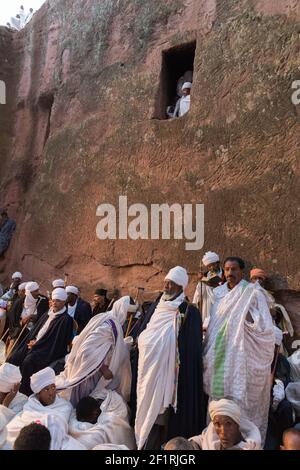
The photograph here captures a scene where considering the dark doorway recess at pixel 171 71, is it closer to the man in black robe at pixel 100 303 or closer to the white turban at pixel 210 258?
the white turban at pixel 210 258

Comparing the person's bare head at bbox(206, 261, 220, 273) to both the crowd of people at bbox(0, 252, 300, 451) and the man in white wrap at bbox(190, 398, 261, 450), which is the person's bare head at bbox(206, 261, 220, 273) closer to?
the crowd of people at bbox(0, 252, 300, 451)

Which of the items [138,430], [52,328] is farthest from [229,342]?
[52,328]

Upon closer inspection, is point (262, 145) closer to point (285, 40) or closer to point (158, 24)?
point (285, 40)

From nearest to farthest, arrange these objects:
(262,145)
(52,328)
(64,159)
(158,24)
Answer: (52,328) < (262,145) < (158,24) < (64,159)

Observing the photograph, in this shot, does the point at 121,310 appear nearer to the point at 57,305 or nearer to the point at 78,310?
the point at 57,305

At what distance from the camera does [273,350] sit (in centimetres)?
368

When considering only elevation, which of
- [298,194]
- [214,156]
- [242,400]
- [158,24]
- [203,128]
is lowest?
[242,400]

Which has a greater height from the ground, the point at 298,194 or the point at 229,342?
the point at 298,194

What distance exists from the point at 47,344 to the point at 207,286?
1773 millimetres

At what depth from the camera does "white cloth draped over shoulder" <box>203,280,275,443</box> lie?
11.7 ft

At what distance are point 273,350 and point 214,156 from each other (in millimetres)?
3132

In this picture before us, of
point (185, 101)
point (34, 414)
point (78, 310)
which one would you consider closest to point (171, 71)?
point (185, 101)

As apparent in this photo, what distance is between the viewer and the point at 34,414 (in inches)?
136

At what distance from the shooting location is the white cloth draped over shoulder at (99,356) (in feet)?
13.5
